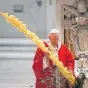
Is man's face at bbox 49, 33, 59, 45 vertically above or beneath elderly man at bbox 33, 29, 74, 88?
above

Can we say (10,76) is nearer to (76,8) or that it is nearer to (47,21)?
(47,21)

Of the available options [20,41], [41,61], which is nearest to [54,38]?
[41,61]

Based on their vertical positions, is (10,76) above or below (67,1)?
below

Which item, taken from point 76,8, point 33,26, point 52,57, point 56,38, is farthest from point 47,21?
point 52,57

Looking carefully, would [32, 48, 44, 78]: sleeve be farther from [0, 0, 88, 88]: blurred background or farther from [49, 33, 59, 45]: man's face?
[0, 0, 88, 88]: blurred background

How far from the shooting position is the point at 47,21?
7227mm

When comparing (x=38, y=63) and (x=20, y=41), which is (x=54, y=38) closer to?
(x=38, y=63)

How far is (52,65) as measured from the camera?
15.3 feet

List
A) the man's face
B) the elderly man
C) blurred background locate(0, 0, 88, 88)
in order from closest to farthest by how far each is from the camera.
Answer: the elderly man < the man's face < blurred background locate(0, 0, 88, 88)

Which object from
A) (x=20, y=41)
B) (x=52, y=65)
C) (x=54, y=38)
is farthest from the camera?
(x=20, y=41)

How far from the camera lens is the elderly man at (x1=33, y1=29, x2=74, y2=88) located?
4621 mm

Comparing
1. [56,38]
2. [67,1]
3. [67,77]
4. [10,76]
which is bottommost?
[10,76]

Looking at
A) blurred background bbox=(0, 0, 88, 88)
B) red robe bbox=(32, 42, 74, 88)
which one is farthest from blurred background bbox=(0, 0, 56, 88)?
red robe bbox=(32, 42, 74, 88)

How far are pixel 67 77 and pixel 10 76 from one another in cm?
308
